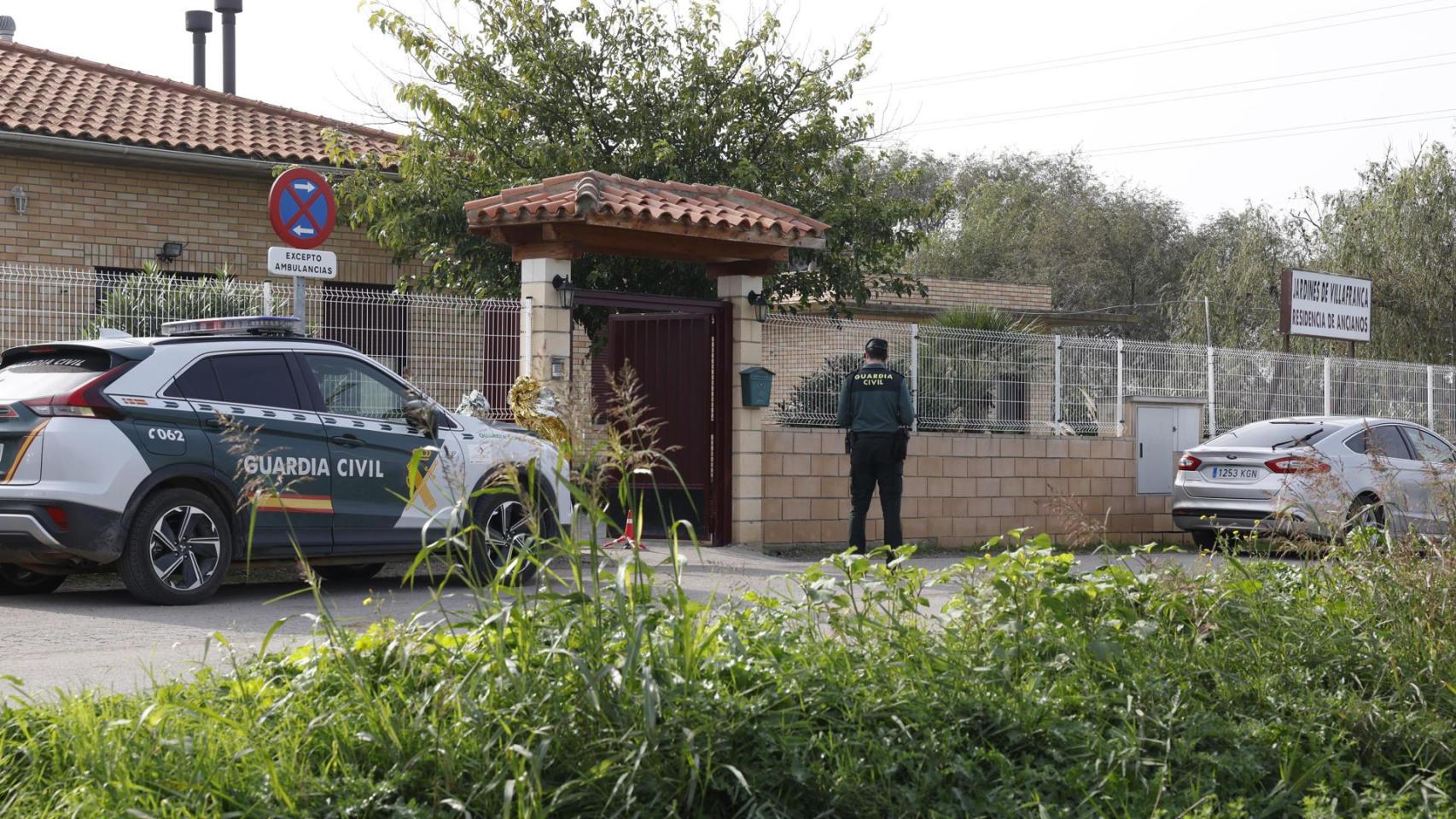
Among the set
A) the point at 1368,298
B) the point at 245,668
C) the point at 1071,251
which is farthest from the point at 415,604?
the point at 1071,251

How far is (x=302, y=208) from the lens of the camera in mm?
10891

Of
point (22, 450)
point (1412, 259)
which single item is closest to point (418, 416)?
point (22, 450)

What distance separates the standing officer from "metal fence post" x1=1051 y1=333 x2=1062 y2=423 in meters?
4.44

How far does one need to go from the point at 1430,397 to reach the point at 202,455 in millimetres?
19077

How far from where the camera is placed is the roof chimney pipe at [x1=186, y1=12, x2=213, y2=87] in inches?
1003

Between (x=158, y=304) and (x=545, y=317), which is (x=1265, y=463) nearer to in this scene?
(x=545, y=317)

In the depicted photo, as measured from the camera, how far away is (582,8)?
16.8 meters

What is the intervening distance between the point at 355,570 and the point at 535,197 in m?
3.50

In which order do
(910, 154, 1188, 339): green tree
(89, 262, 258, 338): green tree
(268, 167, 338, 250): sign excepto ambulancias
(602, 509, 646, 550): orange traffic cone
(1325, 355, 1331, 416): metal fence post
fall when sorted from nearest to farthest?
(602, 509, 646, 550): orange traffic cone
(268, 167, 338, 250): sign excepto ambulancias
(89, 262, 258, 338): green tree
(1325, 355, 1331, 416): metal fence post
(910, 154, 1188, 339): green tree

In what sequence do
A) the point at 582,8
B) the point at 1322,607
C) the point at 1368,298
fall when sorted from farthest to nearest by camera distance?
1. the point at 1368,298
2. the point at 582,8
3. the point at 1322,607

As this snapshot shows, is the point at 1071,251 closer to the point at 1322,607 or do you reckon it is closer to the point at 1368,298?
the point at 1368,298

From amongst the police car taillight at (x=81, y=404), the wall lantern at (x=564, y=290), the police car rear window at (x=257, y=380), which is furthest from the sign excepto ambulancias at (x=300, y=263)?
the wall lantern at (x=564, y=290)

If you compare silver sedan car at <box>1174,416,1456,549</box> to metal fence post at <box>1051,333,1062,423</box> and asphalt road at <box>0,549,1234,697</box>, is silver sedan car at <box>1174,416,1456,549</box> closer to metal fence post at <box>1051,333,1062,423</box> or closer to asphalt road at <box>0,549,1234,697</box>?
metal fence post at <box>1051,333,1062,423</box>

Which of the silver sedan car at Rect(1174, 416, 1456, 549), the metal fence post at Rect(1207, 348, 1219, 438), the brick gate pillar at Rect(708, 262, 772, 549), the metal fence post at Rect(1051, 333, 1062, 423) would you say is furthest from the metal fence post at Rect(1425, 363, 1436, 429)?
the brick gate pillar at Rect(708, 262, 772, 549)
